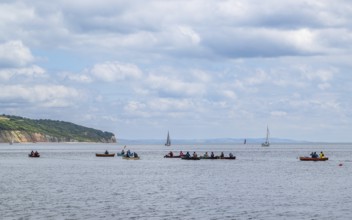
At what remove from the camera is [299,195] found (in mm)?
81688

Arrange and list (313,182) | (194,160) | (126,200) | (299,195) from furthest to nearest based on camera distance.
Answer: (194,160) < (313,182) < (299,195) < (126,200)

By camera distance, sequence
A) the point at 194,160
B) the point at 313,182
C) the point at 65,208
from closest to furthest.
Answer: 1. the point at 65,208
2. the point at 313,182
3. the point at 194,160

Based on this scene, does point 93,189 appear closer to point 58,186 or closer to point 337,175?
point 58,186

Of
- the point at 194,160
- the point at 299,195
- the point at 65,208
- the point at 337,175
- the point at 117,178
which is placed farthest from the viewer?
the point at 194,160

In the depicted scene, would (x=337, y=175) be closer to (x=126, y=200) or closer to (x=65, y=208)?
(x=126, y=200)

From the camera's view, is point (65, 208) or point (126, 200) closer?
point (65, 208)

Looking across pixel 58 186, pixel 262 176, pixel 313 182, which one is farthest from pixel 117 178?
pixel 313 182

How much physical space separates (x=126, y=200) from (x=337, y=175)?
197 ft

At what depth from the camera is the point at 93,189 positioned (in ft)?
296

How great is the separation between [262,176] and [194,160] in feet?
253

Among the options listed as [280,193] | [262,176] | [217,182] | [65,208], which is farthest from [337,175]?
[65,208]

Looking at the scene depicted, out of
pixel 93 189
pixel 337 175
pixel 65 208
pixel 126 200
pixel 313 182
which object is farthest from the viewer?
pixel 337 175

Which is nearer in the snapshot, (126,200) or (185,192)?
(126,200)

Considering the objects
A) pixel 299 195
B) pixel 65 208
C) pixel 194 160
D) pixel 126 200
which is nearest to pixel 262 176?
pixel 299 195
